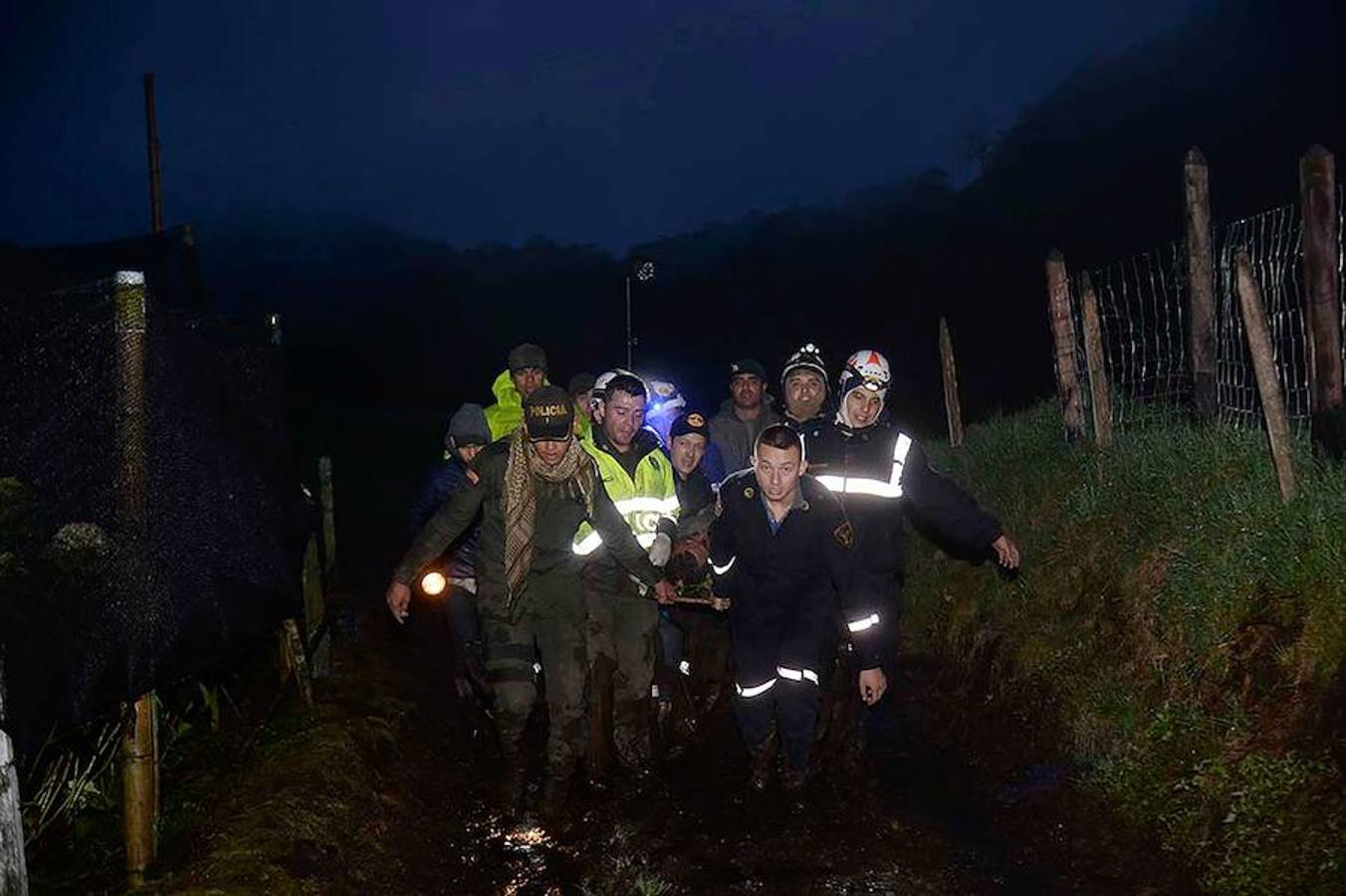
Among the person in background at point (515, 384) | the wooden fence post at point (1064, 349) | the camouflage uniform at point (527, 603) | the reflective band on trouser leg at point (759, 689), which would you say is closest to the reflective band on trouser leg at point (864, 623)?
the reflective band on trouser leg at point (759, 689)

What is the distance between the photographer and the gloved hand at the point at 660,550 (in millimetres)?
7137

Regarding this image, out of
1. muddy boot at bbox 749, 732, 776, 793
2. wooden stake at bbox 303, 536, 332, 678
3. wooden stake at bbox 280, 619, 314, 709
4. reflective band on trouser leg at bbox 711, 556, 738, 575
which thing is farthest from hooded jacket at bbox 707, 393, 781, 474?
wooden stake at bbox 280, 619, 314, 709

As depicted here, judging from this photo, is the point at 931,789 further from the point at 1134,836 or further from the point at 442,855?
the point at 442,855

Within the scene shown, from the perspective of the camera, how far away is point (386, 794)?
6359 mm

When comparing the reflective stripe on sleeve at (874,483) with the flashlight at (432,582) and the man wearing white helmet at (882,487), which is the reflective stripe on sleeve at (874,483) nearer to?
the man wearing white helmet at (882,487)

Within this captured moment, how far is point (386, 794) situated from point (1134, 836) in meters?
3.84

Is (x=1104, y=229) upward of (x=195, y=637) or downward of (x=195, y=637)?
upward

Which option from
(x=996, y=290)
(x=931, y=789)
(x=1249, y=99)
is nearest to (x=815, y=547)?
(x=931, y=789)

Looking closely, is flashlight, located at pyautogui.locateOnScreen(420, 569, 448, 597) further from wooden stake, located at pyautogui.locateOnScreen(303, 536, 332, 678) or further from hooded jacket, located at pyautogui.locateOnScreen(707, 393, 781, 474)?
hooded jacket, located at pyautogui.locateOnScreen(707, 393, 781, 474)

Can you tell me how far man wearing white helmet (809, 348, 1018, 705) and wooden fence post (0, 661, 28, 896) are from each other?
4601 millimetres

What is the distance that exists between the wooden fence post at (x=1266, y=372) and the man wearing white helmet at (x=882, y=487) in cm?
151

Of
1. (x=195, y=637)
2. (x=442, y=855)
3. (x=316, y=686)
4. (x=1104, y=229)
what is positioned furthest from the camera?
(x=1104, y=229)

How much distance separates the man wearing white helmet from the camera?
691 cm

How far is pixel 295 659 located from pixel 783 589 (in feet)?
9.51
